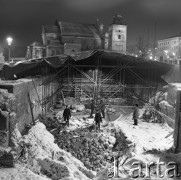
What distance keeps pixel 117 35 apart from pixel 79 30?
1029 cm

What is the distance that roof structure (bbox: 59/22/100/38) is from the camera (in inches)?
1686

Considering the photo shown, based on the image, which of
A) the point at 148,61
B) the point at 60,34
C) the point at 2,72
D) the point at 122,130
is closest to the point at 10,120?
the point at 122,130

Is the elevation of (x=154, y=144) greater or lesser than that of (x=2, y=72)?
lesser

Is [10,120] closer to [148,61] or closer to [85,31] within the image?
[148,61]

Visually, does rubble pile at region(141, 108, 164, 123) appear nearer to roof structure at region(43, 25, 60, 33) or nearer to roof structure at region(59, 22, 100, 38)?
roof structure at region(59, 22, 100, 38)

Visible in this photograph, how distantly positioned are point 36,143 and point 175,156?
541 cm

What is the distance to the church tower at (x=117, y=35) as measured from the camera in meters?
49.7

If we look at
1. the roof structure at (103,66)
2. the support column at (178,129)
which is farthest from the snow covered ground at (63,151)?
the roof structure at (103,66)

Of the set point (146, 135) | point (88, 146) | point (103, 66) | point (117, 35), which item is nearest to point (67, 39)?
point (117, 35)

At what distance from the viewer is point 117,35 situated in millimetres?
50031

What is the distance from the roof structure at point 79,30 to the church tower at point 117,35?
5.81 m

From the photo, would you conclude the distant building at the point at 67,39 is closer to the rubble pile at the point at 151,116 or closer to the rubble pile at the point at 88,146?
the rubble pile at the point at 151,116

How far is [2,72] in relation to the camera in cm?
1535

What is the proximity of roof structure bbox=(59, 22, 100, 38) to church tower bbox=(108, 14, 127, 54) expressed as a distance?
19.1ft
